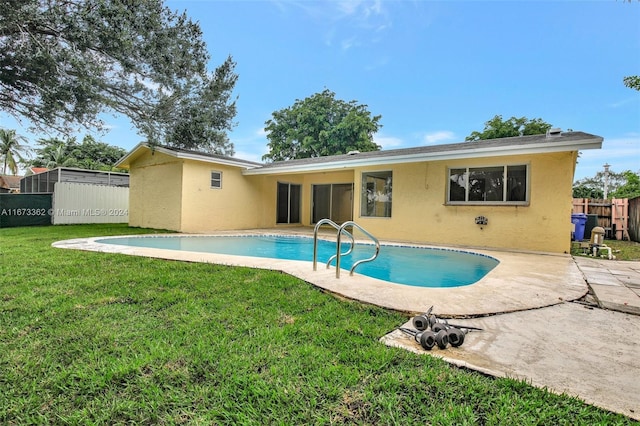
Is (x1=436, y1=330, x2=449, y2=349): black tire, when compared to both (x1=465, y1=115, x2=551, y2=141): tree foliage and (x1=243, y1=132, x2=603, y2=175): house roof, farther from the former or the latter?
(x1=465, y1=115, x2=551, y2=141): tree foliage

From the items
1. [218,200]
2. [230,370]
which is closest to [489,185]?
[230,370]

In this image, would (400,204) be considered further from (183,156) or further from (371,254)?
(183,156)

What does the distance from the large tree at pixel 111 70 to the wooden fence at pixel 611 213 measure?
14.3 meters

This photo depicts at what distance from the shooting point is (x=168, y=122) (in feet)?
28.0

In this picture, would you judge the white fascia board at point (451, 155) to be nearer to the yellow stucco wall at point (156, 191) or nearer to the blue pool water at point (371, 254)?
the blue pool water at point (371, 254)

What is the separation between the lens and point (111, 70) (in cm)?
706

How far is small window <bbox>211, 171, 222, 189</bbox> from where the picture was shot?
1344 cm

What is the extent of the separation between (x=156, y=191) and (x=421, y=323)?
13472mm

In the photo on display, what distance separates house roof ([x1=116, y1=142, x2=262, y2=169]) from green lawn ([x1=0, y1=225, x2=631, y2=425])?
30.4 ft

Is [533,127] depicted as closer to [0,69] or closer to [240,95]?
[240,95]

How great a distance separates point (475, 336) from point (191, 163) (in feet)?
39.8

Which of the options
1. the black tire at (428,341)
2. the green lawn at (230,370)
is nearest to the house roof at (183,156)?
A: the green lawn at (230,370)

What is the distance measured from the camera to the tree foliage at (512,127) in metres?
23.6

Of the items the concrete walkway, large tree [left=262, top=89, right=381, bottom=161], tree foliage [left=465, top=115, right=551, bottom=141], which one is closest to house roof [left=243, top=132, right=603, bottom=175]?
the concrete walkway
